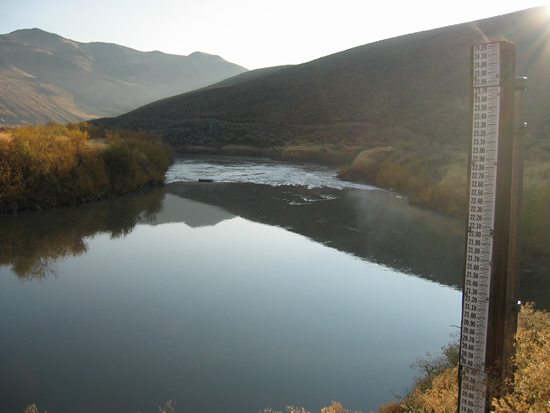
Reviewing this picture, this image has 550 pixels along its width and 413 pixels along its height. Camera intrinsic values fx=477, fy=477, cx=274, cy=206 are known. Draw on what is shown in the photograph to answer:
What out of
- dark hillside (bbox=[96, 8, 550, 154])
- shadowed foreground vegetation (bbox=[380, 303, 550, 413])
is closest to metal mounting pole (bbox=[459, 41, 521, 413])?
shadowed foreground vegetation (bbox=[380, 303, 550, 413])

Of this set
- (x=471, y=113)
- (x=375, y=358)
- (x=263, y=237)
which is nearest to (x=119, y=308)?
(x=375, y=358)

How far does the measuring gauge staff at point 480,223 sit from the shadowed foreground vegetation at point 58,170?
12039 millimetres

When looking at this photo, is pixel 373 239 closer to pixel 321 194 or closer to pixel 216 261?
pixel 216 261

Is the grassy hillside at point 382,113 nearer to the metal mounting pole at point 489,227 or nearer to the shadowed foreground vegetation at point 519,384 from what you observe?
the shadowed foreground vegetation at point 519,384

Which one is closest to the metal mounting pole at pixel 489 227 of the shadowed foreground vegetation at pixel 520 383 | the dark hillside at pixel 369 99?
the shadowed foreground vegetation at pixel 520 383

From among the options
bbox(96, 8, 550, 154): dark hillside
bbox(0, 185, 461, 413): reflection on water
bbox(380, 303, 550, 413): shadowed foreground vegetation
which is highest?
bbox(96, 8, 550, 154): dark hillside

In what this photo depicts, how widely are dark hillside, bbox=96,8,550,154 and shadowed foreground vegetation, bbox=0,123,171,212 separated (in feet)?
62.2

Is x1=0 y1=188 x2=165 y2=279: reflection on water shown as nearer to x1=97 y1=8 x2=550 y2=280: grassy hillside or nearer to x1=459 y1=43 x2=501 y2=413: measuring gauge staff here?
x1=459 y1=43 x2=501 y2=413: measuring gauge staff

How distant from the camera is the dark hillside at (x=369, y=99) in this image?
36.6 metres

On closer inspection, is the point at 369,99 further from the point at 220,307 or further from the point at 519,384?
the point at 519,384

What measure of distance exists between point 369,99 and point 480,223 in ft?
155

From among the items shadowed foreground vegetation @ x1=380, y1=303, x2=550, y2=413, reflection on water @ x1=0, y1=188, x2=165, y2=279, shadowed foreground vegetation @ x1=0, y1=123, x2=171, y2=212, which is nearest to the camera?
shadowed foreground vegetation @ x1=380, y1=303, x2=550, y2=413

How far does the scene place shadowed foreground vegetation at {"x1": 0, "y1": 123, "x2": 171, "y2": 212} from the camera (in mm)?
12422

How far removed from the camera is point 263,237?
436 inches
